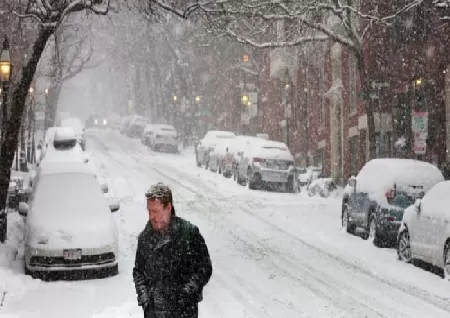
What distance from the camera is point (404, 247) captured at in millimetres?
14664

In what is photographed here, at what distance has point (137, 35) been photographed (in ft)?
213

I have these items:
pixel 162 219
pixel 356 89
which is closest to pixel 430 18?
pixel 356 89

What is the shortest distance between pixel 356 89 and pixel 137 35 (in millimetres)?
36441

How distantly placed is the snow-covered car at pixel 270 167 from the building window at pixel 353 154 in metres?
4.55

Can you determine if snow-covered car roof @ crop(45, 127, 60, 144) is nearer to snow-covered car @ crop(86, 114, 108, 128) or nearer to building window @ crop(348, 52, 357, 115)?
building window @ crop(348, 52, 357, 115)

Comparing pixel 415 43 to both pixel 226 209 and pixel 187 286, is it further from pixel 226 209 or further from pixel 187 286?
pixel 187 286

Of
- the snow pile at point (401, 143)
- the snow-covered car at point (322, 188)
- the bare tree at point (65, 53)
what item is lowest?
the snow-covered car at point (322, 188)

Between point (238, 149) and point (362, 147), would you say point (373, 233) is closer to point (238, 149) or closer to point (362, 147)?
point (362, 147)

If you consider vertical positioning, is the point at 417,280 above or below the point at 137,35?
below

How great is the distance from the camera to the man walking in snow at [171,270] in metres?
5.32

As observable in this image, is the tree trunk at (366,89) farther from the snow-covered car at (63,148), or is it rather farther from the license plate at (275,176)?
the snow-covered car at (63,148)

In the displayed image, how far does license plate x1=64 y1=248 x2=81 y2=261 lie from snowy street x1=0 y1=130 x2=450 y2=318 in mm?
402

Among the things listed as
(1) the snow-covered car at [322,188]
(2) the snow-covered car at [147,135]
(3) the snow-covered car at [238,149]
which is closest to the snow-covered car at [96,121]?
(2) the snow-covered car at [147,135]

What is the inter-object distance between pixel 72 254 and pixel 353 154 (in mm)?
22570
